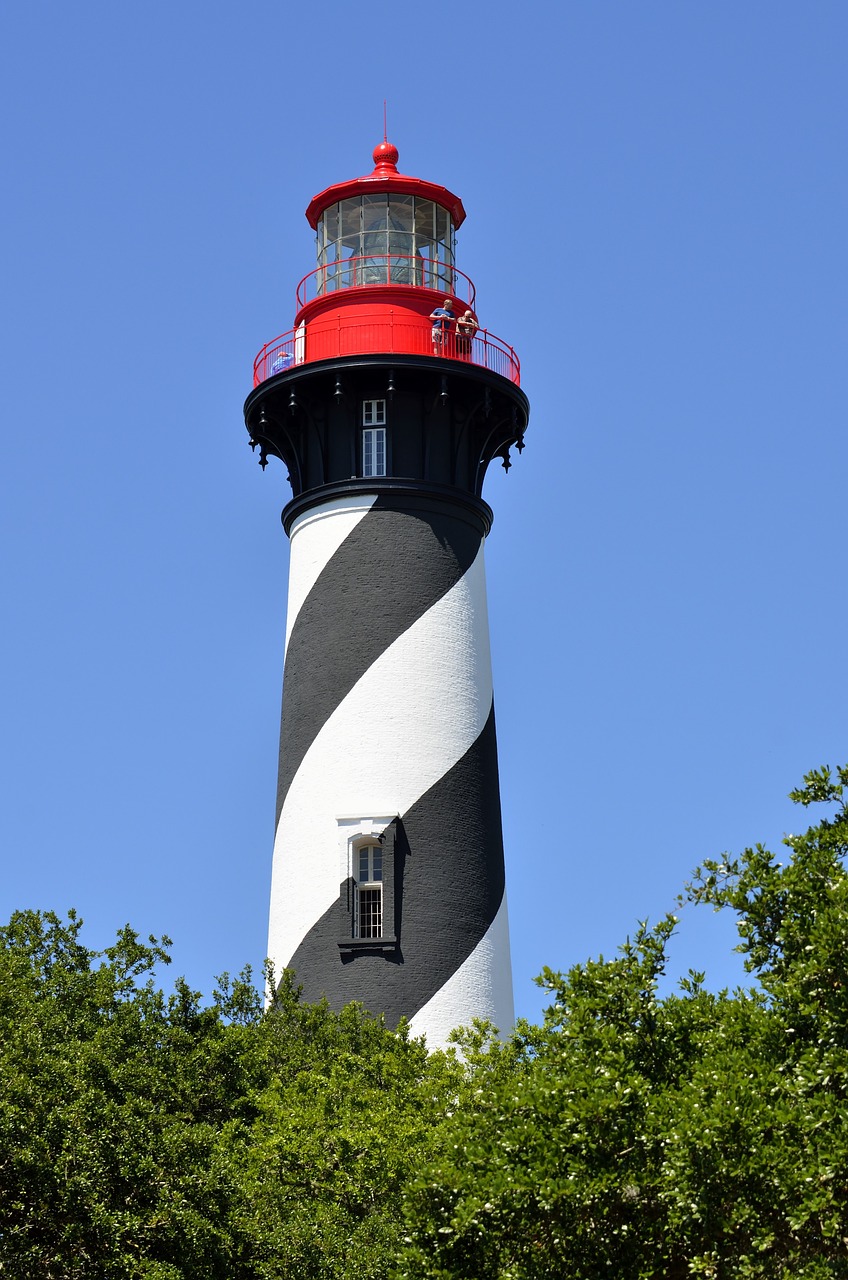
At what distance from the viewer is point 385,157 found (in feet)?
108

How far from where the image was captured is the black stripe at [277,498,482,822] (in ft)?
97.1

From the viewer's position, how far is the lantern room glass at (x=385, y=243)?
32.1 m

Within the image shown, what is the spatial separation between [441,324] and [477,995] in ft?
35.6

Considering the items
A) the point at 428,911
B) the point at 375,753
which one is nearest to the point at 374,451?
the point at 375,753

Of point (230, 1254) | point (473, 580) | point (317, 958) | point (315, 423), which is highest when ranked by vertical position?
point (315, 423)

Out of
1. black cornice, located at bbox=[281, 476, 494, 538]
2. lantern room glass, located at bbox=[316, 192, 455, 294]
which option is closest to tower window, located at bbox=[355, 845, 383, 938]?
black cornice, located at bbox=[281, 476, 494, 538]

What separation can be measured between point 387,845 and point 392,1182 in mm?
9478

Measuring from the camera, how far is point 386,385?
30.5 m

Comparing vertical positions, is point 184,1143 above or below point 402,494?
below

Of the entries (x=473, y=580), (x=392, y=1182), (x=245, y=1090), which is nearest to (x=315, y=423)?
(x=473, y=580)

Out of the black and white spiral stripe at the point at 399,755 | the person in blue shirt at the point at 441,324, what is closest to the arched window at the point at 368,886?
the black and white spiral stripe at the point at 399,755

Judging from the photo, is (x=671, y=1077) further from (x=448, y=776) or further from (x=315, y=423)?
(x=315, y=423)

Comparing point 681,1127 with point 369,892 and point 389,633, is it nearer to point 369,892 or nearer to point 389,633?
point 369,892

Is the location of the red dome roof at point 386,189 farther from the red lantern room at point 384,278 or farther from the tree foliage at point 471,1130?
the tree foliage at point 471,1130
